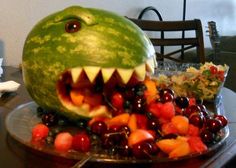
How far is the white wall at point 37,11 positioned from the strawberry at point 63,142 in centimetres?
85

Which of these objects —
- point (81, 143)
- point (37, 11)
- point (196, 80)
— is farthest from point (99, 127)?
point (37, 11)

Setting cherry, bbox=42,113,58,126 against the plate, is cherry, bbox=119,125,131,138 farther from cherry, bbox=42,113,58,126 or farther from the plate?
cherry, bbox=42,113,58,126

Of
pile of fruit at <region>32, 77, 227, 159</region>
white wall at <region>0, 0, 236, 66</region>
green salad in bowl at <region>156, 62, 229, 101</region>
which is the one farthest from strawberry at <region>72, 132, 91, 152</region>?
white wall at <region>0, 0, 236, 66</region>

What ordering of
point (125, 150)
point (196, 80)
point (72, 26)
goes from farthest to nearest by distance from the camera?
point (196, 80) < point (72, 26) < point (125, 150)

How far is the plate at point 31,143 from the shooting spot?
1.58ft

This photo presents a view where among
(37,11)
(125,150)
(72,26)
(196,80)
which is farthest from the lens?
(37,11)

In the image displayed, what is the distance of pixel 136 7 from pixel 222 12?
1.30 metres

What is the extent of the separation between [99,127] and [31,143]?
0.34 ft

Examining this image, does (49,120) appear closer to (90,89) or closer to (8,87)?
(90,89)

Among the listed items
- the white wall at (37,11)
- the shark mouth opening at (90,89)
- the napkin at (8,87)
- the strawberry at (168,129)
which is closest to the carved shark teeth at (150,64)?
the shark mouth opening at (90,89)

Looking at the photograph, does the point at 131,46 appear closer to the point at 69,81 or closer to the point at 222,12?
Answer: the point at 69,81

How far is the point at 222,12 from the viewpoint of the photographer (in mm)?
3076

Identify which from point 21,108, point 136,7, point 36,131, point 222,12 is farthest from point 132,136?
point 222,12

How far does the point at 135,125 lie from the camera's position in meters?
0.55
